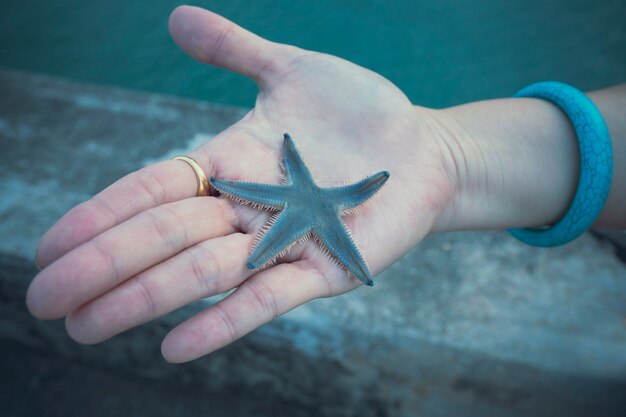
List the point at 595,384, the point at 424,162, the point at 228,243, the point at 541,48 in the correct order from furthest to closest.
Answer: the point at 541,48 → the point at 595,384 → the point at 424,162 → the point at 228,243

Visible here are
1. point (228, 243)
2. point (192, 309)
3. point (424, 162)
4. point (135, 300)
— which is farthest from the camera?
point (192, 309)

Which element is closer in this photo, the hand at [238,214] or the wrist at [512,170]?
the hand at [238,214]

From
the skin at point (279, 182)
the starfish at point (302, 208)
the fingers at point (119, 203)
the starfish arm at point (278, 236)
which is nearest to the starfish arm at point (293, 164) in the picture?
the starfish at point (302, 208)

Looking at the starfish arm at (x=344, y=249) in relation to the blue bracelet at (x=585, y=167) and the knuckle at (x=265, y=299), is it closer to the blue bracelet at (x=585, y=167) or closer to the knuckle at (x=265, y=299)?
the knuckle at (x=265, y=299)

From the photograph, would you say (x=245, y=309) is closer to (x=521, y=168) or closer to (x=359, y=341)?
(x=359, y=341)

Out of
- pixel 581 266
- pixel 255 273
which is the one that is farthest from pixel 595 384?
pixel 255 273

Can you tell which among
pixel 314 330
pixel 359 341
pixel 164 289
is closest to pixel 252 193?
pixel 164 289

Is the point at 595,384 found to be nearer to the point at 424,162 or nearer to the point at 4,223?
the point at 424,162
